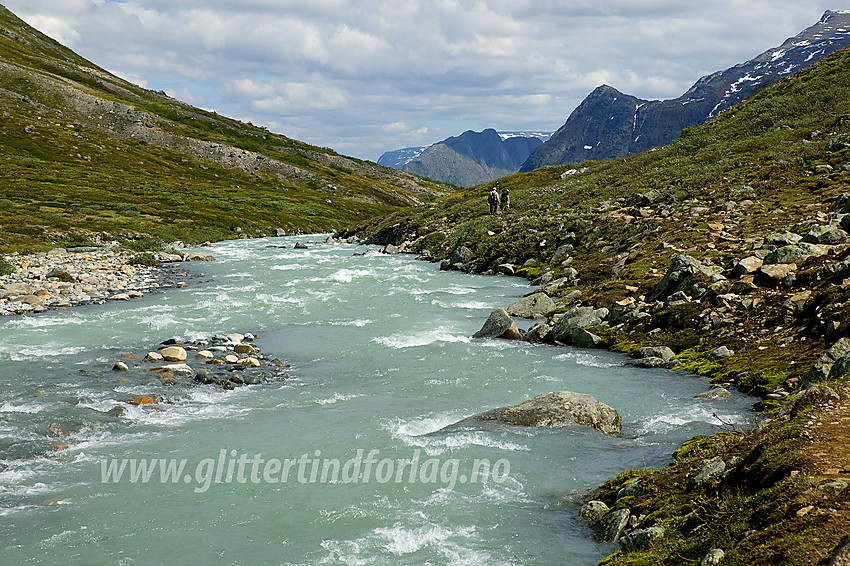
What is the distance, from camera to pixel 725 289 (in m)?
19.4

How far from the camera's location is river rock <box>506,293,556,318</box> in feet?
82.2

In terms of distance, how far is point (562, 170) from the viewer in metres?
80.2

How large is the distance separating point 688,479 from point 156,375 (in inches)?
602

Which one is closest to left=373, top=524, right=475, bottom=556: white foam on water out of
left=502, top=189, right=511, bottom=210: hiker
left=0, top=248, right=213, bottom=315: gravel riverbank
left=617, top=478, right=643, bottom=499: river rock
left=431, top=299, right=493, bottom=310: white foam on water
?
left=617, top=478, right=643, bottom=499: river rock

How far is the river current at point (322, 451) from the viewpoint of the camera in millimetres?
9086

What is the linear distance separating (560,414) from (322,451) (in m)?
5.53

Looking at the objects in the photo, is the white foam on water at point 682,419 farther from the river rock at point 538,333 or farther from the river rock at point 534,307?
the river rock at point 534,307

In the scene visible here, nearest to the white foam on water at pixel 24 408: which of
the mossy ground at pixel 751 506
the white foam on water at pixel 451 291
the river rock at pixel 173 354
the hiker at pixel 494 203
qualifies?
the river rock at pixel 173 354

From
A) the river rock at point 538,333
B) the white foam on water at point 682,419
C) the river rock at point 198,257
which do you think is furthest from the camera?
the river rock at point 198,257

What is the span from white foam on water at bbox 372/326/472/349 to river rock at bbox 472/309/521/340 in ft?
2.33

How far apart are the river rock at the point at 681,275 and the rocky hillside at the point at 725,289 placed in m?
→ 0.06

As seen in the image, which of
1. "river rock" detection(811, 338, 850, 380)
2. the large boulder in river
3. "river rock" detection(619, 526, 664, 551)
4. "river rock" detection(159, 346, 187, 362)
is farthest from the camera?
"river rock" detection(159, 346, 187, 362)

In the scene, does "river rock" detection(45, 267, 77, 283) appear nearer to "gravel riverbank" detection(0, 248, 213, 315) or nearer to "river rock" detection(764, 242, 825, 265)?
"gravel riverbank" detection(0, 248, 213, 315)

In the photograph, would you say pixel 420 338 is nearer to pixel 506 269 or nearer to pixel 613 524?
pixel 613 524
